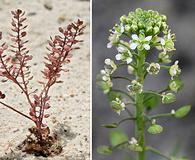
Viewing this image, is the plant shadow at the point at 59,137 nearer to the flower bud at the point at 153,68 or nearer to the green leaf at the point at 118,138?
the green leaf at the point at 118,138

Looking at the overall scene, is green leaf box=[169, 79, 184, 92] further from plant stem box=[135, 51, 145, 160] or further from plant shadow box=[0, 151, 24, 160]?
plant shadow box=[0, 151, 24, 160]

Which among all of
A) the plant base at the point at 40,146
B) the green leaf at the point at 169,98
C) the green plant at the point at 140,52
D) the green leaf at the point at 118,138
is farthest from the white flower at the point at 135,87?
the plant base at the point at 40,146

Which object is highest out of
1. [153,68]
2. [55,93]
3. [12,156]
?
[153,68]

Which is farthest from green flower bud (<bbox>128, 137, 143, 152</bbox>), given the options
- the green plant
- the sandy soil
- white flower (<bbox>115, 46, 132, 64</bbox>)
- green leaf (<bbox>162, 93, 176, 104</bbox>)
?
the sandy soil

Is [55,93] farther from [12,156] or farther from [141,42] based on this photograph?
[141,42]

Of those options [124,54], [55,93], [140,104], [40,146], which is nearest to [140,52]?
[124,54]

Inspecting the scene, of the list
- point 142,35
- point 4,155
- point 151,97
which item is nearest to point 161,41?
point 142,35
